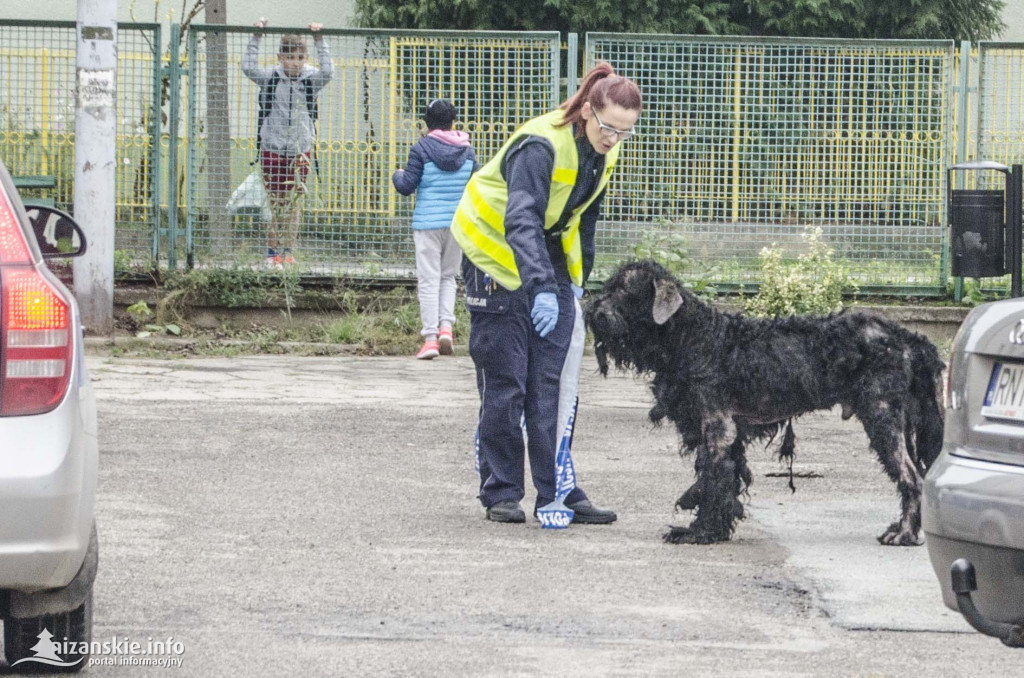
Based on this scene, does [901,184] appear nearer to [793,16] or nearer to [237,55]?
[237,55]

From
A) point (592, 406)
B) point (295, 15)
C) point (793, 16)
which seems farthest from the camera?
point (295, 15)

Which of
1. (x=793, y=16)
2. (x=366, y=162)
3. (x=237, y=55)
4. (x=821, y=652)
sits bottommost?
(x=821, y=652)

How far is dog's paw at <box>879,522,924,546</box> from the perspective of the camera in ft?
21.4

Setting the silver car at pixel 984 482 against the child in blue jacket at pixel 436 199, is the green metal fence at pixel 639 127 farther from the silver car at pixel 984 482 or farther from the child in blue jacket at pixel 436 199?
the silver car at pixel 984 482

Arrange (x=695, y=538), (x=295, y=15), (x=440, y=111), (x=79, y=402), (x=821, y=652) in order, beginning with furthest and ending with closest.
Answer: (x=295, y=15), (x=440, y=111), (x=695, y=538), (x=821, y=652), (x=79, y=402)

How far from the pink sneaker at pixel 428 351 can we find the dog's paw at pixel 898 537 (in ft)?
19.2

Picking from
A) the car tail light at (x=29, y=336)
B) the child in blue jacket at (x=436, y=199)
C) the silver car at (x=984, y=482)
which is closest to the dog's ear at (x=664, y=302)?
the silver car at (x=984, y=482)

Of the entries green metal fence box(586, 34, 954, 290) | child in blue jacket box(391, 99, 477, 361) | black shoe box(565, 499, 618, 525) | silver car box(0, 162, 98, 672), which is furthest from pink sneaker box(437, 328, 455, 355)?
silver car box(0, 162, 98, 672)

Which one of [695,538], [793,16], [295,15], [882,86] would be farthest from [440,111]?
[295,15]

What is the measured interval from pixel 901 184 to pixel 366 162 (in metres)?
4.12

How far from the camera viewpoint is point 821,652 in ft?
16.3

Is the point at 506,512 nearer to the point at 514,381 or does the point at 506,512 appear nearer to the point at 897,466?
the point at 514,381

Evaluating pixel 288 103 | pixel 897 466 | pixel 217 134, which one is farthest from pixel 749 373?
pixel 217 134

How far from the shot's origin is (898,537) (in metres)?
6.54
